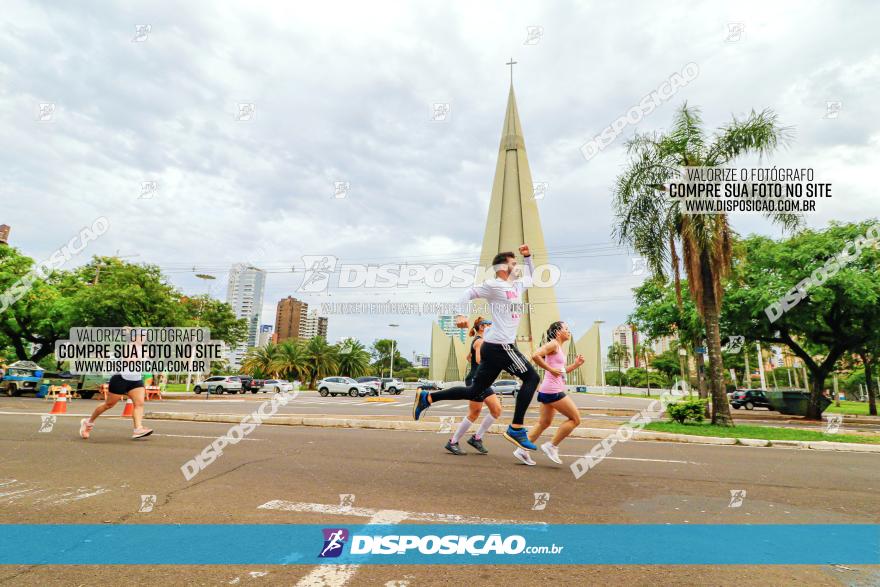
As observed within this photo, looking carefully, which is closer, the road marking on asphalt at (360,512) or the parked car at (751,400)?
the road marking on asphalt at (360,512)

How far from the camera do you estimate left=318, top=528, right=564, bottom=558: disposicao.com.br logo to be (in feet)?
9.05

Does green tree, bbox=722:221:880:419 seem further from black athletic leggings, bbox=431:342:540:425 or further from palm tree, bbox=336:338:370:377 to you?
palm tree, bbox=336:338:370:377

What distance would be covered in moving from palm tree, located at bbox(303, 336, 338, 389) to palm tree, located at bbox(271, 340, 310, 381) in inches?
18.6

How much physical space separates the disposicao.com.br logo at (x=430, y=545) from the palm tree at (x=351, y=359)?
5663 centimetres

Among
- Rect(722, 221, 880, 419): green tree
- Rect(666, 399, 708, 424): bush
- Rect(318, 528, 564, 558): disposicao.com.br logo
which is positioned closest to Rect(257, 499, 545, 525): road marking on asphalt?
Rect(318, 528, 564, 558): disposicao.com.br logo

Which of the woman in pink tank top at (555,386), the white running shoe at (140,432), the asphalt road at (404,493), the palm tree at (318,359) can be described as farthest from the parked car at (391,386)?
the woman in pink tank top at (555,386)

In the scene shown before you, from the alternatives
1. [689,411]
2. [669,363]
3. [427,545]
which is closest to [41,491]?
[427,545]

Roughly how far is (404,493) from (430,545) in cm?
123

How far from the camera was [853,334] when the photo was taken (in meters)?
17.8

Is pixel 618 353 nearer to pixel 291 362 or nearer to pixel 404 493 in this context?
pixel 291 362

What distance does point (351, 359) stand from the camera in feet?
196

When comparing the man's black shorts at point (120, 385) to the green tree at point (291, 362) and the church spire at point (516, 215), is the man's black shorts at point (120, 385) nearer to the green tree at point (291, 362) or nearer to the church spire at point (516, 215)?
the green tree at point (291, 362)

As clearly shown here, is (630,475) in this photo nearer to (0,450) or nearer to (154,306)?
(0,450)

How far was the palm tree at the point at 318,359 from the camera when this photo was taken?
53.6 metres
